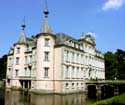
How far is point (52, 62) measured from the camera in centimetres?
4191

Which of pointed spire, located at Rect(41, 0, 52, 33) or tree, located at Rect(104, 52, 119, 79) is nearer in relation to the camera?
pointed spire, located at Rect(41, 0, 52, 33)

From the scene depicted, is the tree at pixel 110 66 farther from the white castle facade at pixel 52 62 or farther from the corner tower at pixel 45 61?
the corner tower at pixel 45 61

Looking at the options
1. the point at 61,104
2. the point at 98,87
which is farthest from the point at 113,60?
the point at 61,104

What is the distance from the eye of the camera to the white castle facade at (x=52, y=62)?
135 ft

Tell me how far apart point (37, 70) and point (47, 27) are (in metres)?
8.01

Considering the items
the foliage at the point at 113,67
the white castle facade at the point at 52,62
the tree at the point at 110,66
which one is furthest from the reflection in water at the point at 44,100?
the tree at the point at 110,66

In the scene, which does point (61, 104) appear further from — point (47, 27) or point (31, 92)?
point (47, 27)

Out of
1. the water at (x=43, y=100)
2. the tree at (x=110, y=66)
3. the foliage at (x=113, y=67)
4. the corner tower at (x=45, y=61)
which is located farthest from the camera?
the tree at (x=110, y=66)

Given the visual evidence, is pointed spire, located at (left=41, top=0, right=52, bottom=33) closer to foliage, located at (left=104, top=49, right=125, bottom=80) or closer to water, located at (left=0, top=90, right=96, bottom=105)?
water, located at (left=0, top=90, right=96, bottom=105)

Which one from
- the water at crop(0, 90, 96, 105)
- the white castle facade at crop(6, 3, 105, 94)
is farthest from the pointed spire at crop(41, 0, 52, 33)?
the water at crop(0, 90, 96, 105)

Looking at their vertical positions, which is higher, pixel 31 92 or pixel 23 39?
pixel 23 39

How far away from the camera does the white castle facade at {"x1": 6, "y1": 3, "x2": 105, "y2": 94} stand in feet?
135

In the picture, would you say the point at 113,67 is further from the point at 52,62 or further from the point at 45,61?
the point at 45,61

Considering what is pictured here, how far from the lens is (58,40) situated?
140 feet
